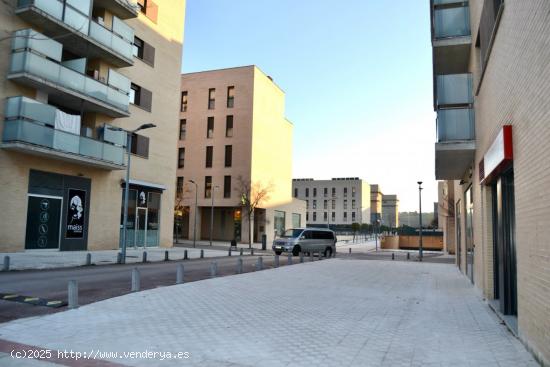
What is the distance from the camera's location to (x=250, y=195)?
47781mm

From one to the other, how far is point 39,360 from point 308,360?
131 inches

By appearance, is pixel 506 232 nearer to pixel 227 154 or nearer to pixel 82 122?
pixel 82 122

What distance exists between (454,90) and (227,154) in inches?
1553

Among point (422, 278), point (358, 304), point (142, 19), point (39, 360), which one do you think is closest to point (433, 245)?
point (422, 278)

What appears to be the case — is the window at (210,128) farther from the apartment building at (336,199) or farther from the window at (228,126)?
the apartment building at (336,199)

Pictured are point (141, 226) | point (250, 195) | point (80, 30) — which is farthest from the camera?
point (250, 195)

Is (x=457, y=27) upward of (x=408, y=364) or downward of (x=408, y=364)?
upward

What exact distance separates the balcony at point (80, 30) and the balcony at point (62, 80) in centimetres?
96

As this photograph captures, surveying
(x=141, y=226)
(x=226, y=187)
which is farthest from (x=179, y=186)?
(x=141, y=226)

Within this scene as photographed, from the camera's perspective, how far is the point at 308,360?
18.4ft

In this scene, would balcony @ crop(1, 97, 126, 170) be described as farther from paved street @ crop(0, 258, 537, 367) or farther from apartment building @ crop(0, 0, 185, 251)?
paved street @ crop(0, 258, 537, 367)

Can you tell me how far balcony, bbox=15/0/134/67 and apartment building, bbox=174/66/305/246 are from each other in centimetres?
2314

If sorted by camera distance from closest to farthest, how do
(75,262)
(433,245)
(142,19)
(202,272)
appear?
1. (202,272)
2. (75,262)
3. (142,19)
4. (433,245)

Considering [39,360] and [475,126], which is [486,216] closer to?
[475,126]
